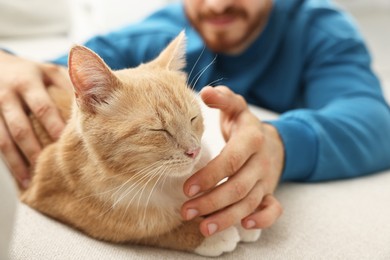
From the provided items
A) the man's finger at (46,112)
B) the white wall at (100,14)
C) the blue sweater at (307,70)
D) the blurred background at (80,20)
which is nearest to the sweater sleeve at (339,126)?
the blue sweater at (307,70)

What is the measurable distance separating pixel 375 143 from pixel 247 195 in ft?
1.63

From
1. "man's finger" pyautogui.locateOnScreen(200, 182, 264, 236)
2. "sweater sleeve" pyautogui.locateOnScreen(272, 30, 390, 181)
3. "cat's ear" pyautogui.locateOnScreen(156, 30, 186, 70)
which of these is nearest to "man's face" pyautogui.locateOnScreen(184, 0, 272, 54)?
"sweater sleeve" pyautogui.locateOnScreen(272, 30, 390, 181)

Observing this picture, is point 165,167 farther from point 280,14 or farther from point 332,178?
point 280,14

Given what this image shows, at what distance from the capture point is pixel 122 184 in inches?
30.2

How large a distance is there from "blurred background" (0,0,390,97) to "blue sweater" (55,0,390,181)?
29.0 inches

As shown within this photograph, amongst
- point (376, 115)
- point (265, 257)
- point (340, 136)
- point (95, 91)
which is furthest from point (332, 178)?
point (95, 91)

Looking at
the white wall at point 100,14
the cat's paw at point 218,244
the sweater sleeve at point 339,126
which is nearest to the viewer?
the cat's paw at point 218,244

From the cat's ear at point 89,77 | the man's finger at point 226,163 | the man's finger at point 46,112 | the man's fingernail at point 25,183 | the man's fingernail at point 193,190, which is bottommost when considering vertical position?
the man's fingernail at point 25,183

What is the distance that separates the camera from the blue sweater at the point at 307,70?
1091 mm

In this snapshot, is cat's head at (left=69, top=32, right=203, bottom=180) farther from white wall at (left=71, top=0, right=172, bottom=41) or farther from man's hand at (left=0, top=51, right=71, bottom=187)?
white wall at (left=71, top=0, right=172, bottom=41)

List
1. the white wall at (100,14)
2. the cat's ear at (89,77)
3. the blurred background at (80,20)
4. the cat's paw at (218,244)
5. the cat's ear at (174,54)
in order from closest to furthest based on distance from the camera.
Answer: the cat's ear at (89,77)
the cat's paw at (218,244)
the cat's ear at (174,54)
the blurred background at (80,20)
the white wall at (100,14)

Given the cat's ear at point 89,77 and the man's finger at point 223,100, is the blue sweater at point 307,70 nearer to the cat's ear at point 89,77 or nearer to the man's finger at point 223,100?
the man's finger at point 223,100

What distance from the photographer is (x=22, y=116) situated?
A: 93cm

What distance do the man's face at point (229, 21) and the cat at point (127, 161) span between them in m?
0.59
